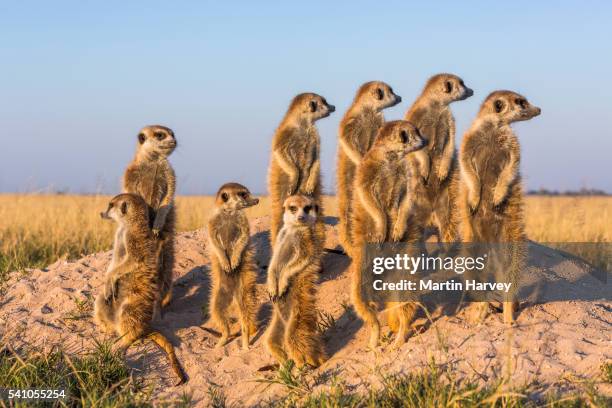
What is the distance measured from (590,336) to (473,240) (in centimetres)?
111

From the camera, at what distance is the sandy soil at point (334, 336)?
4750 mm

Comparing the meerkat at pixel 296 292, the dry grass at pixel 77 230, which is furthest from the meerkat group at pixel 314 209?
the dry grass at pixel 77 230

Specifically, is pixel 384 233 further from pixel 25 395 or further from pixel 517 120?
pixel 25 395

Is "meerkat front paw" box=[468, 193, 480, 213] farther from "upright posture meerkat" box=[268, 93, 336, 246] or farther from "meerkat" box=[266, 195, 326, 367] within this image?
"upright posture meerkat" box=[268, 93, 336, 246]

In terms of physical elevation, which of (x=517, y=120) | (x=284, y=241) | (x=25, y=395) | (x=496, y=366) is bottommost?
(x=25, y=395)

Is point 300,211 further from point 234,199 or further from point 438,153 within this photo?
point 438,153

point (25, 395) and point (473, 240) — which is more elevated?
point (473, 240)

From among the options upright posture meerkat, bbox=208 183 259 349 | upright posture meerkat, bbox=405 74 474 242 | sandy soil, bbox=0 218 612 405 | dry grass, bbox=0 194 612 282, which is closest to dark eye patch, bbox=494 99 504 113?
upright posture meerkat, bbox=405 74 474 242

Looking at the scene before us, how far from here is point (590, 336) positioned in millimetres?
5211

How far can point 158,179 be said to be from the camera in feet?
22.3

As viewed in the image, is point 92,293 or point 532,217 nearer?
point 92,293

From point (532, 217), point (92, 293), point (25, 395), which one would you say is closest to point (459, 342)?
point (25, 395)

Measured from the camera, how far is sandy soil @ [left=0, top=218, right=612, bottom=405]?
15.6ft

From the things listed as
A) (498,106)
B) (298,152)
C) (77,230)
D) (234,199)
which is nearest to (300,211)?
(234,199)
